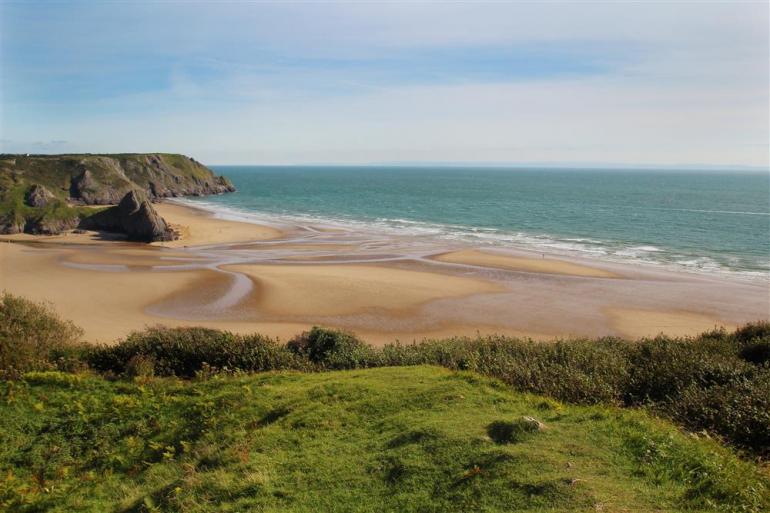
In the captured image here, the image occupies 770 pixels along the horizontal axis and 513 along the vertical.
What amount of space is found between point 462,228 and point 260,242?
83.2 ft

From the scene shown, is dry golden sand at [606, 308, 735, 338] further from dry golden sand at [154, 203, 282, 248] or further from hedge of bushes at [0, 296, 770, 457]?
dry golden sand at [154, 203, 282, 248]

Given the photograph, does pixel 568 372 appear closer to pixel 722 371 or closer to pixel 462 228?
pixel 722 371

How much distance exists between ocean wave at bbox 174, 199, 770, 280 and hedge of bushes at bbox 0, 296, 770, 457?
2824 centimetres

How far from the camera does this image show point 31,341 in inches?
635

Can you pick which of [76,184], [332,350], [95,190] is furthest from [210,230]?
[332,350]

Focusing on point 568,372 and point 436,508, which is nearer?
point 436,508

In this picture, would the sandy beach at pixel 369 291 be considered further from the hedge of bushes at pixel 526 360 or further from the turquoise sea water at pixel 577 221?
the turquoise sea water at pixel 577 221

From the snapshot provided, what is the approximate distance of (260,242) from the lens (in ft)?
174

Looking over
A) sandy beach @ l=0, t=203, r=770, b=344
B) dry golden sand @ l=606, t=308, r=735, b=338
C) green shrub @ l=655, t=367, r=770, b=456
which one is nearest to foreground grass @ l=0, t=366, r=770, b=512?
green shrub @ l=655, t=367, r=770, b=456

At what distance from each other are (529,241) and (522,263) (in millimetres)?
13231

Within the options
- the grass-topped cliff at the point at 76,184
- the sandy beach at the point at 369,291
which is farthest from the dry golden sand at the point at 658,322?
the grass-topped cliff at the point at 76,184

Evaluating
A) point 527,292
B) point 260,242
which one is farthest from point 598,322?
point 260,242

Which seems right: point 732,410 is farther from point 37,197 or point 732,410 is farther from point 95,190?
point 95,190

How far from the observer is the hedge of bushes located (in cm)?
1191
